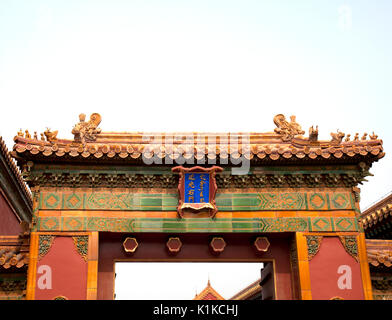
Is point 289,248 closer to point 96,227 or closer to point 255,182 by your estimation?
point 255,182

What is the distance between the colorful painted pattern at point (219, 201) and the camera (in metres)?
11.7

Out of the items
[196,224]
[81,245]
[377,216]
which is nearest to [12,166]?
[81,245]

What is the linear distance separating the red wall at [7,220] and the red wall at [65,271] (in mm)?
6026

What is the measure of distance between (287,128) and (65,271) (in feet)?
21.0

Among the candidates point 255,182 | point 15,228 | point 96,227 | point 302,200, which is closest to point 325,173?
point 302,200

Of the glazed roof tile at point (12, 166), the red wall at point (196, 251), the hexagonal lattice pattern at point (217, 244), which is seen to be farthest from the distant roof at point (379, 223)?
the glazed roof tile at point (12, 166)

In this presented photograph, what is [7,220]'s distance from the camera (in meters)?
17.4

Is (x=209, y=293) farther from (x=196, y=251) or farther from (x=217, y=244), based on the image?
(x=217, y=244)

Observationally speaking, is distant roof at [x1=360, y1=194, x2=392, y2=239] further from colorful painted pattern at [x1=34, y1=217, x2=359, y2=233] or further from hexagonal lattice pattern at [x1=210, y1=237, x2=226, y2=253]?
hexagonal lattice pattern at [x1=210, y1=237, x2=226, y2=253]

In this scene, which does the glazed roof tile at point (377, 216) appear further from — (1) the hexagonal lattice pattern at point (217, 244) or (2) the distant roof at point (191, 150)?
(1) the hexagonal lattice pattern at point (217, 244)

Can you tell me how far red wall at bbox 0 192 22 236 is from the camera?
16766 mm

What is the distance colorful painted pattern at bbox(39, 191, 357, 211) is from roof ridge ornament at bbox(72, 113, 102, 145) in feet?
5.38

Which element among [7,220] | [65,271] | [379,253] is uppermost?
[7,220]

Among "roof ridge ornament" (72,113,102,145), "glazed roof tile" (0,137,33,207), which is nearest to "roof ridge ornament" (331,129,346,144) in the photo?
"roof ridge ornament" (72,113,102,145)
